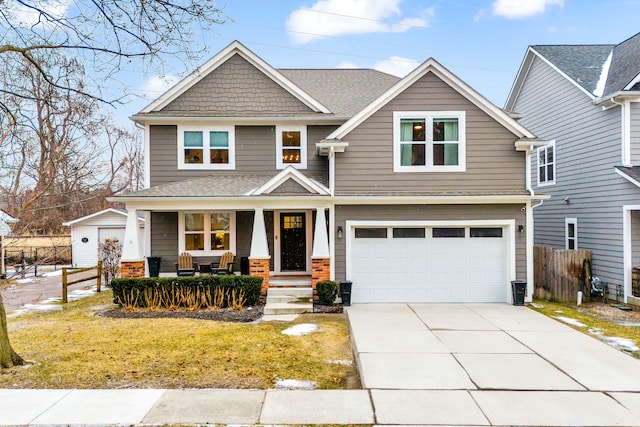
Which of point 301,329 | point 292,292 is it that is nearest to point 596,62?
point 292,292

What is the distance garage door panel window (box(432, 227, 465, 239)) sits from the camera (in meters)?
11.7

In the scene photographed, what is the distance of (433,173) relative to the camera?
11570 mm

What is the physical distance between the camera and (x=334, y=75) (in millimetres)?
16891

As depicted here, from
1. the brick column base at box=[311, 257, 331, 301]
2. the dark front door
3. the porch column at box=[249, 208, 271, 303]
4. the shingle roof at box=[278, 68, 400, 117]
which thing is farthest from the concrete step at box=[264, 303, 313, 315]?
the shingle roof at box=[278, 68, 400, 117]

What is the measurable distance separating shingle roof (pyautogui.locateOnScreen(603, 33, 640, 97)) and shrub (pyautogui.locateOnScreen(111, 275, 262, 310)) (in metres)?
11.7

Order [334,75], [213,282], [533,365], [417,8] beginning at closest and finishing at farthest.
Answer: [533,365], [213,282], [334,75], [417,8]

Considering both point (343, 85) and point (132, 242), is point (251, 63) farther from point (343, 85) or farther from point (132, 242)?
point (132, 242)

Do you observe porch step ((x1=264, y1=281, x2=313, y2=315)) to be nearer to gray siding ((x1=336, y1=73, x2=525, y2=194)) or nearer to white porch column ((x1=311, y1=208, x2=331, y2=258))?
white porch column ((x1=311, y1=208, x2=331, y2=258))

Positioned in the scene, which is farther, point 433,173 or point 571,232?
point 571,232

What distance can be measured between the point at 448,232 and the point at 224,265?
657 cm

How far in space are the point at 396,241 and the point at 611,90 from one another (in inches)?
307

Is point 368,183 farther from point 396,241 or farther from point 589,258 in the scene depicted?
point 589,258

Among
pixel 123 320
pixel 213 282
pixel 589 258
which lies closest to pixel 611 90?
pixel 589 258

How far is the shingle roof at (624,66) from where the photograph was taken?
12062mm
